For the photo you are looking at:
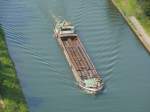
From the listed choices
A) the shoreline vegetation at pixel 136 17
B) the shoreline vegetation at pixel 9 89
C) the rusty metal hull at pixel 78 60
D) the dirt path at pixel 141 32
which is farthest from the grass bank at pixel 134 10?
the shoreline vegetation at pixel 9 89

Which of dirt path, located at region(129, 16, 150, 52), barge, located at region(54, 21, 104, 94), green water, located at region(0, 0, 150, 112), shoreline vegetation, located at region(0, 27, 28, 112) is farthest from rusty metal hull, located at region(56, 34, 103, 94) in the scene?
dirt path, located at region(129, 16, 150, 52)

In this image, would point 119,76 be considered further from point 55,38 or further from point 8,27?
point 8,27

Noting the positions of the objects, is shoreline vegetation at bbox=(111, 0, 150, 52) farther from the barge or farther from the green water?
the barge

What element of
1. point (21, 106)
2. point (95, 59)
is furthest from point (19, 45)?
point (21, 106)

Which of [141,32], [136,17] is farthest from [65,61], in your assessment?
[136,17]

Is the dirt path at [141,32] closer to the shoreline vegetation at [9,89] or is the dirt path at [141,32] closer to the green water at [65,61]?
the green water at [65,61]

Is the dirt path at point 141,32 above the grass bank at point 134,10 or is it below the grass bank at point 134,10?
below
